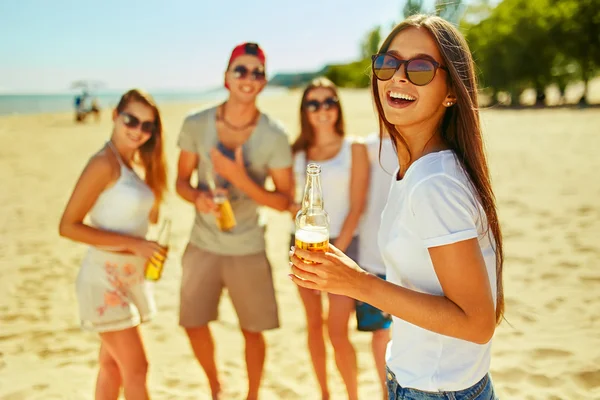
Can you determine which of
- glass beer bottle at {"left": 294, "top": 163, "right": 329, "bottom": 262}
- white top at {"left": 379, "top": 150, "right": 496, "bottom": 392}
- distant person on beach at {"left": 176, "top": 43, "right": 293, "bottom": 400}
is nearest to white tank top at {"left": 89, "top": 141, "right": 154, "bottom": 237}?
distant person on beach at {"left": 176, "top": 43, "right": 293, "bottom": 400}

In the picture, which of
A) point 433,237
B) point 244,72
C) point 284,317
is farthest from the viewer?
point 284,317

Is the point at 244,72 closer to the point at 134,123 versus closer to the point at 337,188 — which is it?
the point at 134,123

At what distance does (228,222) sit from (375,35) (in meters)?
2.57

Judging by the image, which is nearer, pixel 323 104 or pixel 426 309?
pixel 426 309

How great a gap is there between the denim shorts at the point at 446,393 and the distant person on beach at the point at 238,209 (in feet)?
5.60

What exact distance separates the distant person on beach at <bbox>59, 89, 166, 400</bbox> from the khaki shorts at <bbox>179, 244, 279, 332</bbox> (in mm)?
377

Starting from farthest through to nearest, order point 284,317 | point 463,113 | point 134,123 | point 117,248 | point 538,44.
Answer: point 538,44 < point 284,317 < point 134,123 < point 117,248 < point 463,113

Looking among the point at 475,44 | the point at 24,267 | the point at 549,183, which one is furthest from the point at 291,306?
the point at 475,44

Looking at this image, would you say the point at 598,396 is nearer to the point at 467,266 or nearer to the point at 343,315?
the point at 343,315

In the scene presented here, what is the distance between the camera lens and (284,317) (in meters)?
4.91

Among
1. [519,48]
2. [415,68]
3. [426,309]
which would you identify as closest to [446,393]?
[426,309]

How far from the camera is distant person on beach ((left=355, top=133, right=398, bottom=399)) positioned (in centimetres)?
317

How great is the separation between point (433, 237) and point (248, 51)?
2.35 m

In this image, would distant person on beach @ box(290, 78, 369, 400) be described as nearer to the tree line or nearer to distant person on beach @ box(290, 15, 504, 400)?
distant person on beach @ box(290, 15, 504, 400)
